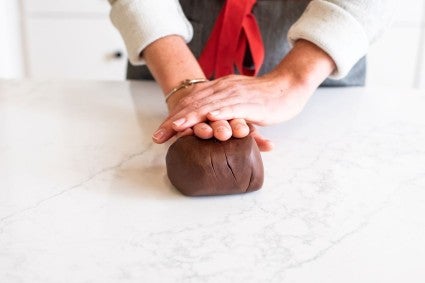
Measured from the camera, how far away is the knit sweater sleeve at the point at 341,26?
662 mm

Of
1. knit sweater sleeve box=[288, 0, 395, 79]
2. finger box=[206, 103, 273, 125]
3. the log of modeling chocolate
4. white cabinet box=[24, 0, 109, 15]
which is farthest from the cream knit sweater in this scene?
white cabinet box=[24, 0, 109, 15]

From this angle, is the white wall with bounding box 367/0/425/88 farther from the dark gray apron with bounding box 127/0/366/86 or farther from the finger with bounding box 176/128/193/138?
the finger with bounding box 176/128/193/138

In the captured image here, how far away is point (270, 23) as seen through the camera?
0.86m

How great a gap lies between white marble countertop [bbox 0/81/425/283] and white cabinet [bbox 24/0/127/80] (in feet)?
3.88

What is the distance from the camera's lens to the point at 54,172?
1.79ft

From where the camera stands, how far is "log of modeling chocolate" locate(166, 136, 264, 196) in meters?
0.49

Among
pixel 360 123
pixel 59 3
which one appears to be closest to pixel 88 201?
pixel 360 123

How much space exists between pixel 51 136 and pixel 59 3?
1.33 meters

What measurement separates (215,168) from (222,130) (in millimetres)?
50

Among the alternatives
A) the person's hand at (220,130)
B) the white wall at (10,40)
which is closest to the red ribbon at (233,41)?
the person's hand at (220,130)

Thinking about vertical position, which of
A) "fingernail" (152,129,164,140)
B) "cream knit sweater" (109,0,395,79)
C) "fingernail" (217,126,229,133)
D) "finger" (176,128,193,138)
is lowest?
"fingernail" (152,129,164,140)

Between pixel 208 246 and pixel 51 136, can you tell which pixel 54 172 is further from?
pixel 208 246

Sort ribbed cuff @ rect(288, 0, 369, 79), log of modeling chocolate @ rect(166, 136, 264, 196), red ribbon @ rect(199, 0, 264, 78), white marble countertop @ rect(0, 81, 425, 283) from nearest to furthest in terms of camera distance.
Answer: white marble countertop @ rect(0, 81, 425, 283), log of modeling chocolate @ rect(166, 136, 264, 196), ribbed cuff @ rect(288, 0, 369, 79), red ribbon @ rect(199, 0, 264, 78)

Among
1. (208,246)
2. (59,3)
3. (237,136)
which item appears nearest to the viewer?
(208,246)
